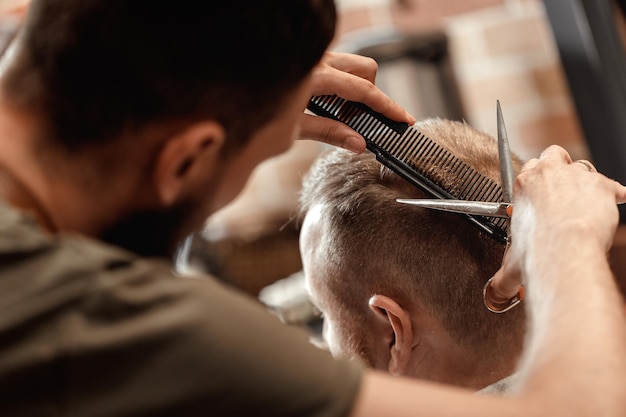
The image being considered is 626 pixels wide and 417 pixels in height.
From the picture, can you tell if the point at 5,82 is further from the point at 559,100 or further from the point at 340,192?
the point at 559,100

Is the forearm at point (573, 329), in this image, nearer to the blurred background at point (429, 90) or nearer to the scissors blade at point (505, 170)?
the scissors blade at point (505, 170)

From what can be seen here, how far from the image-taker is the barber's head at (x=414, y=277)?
975 mm

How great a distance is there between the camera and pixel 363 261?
1.00 meters

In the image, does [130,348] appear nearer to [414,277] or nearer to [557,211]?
[557,211]

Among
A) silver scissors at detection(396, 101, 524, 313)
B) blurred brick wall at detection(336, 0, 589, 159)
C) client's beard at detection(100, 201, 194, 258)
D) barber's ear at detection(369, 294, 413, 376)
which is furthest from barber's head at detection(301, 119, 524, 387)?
blurred brick wall at detection(336, 0, 589, 159)

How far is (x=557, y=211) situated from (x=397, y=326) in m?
0.32

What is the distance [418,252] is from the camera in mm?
980

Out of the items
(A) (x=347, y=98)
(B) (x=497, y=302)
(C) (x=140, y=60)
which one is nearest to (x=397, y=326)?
(B) (x=497, y=302)

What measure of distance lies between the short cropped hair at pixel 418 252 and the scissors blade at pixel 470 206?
5 centimetres

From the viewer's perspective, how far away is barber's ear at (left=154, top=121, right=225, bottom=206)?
61cm

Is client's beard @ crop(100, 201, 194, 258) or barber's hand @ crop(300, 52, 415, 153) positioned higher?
client's beard @ crop(100, 201, 194, 258)

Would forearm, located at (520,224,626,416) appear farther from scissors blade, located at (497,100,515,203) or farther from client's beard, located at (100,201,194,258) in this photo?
client's beard, located at (100,201,194,258)

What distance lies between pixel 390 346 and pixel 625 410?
432 mm

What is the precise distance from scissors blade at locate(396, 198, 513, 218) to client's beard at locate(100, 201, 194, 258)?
32cm
